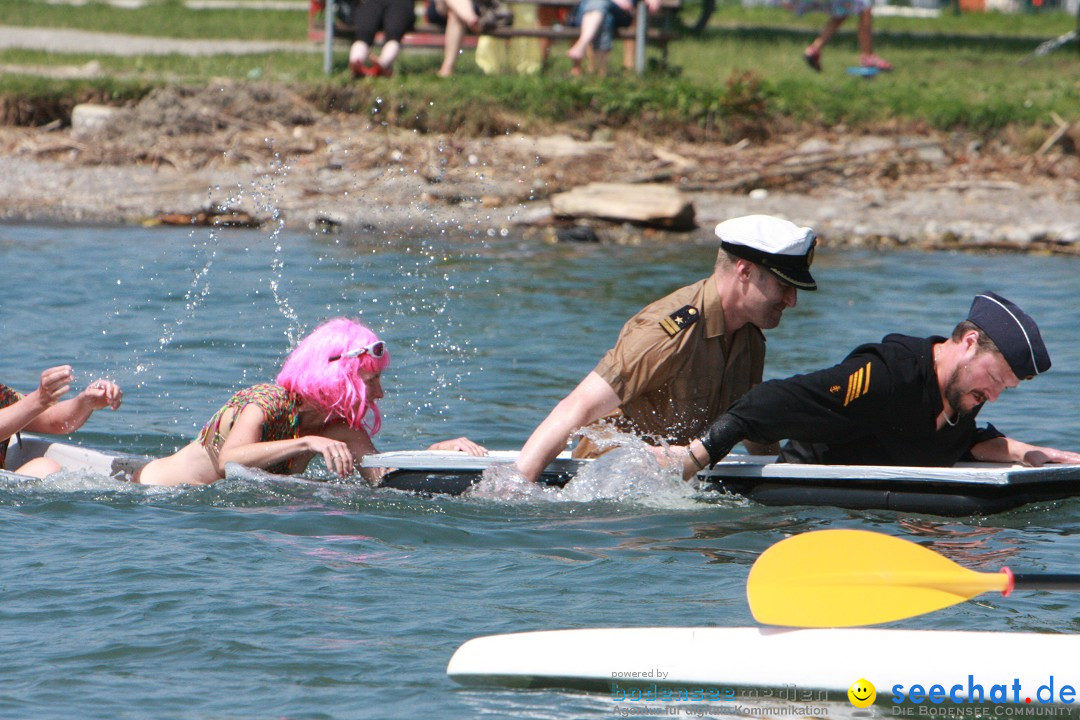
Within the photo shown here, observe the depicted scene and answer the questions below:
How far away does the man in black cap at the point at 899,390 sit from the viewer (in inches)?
205

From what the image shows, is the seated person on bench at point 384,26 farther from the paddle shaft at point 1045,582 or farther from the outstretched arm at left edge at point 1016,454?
the paddle shaft at point 1045,582

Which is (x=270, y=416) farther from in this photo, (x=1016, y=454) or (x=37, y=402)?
(x=1016, y=454)

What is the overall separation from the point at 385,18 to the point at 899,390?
11.2m

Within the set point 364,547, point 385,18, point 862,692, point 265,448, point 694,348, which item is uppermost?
point 385,18

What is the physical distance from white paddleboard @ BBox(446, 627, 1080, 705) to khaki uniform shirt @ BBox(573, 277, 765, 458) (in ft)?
5.03

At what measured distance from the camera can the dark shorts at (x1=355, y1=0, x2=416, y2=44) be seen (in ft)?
50.6

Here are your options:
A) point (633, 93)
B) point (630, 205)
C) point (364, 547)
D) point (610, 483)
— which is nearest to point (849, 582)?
point (610, 483)

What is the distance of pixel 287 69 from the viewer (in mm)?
17000

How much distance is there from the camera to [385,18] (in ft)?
51.0

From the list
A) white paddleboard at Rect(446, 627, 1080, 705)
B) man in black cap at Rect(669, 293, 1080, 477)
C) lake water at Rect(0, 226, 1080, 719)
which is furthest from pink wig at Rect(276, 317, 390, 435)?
white paddleboard at Rect(446, 627, 1080, 705)

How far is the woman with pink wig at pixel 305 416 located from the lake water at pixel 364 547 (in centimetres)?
12

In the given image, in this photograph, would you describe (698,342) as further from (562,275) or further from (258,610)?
(562,275)

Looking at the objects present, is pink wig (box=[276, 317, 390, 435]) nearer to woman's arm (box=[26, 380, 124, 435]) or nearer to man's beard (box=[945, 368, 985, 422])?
woman's arm (box=[26, 380, 124, 435])

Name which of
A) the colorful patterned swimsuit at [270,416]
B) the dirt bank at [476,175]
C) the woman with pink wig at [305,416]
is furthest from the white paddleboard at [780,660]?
the dirt bank at [476,175]
